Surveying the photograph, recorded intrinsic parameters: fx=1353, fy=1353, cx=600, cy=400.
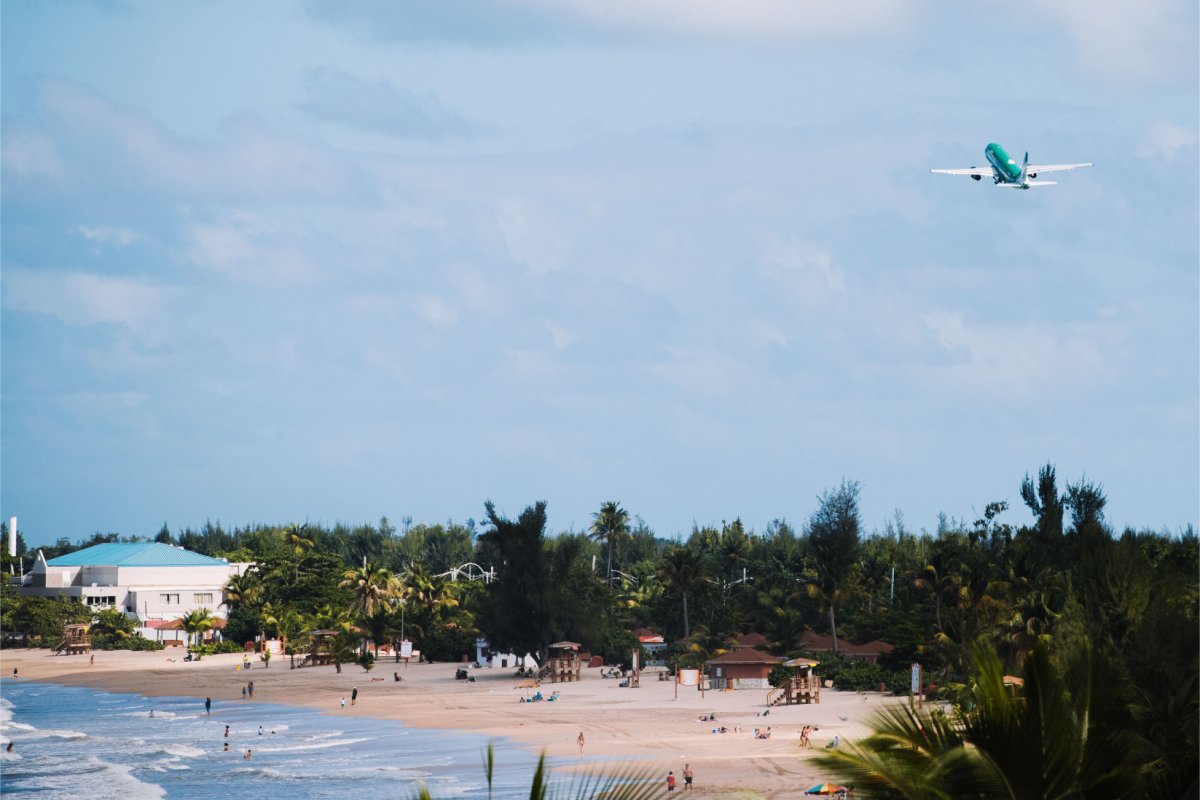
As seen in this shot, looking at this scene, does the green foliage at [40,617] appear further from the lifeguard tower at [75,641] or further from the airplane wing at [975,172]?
the airplane wing at [975,172]

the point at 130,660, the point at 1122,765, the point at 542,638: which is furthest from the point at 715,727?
the point at 130,660

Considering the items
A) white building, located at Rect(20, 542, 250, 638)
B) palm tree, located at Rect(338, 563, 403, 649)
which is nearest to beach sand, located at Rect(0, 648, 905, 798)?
palm tree, located at Rect(338, 563, 403, 649)

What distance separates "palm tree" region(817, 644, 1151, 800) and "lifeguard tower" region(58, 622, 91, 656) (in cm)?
11313

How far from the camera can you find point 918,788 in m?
7.30

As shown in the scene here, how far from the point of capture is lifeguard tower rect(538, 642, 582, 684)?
77250 millimetres

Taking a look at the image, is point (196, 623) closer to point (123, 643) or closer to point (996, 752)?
point (123, 643)

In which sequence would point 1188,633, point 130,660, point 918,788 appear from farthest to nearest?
point 130,660, point 1188,633, point 918,788

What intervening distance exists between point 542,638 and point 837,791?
4287cm

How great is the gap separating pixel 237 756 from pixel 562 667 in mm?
27930

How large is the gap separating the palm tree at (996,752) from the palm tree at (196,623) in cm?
11076

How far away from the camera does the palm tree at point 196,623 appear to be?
367 ft

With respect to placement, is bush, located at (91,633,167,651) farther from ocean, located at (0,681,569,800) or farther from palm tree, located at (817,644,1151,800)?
palm tree, located at (817,644,1151,800)

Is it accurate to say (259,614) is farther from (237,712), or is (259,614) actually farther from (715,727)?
(715,727)

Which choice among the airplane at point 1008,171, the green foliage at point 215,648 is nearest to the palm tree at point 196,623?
the green foliage at point 215,648
